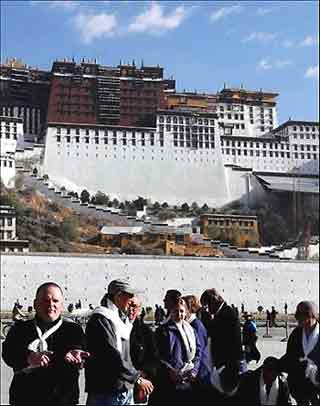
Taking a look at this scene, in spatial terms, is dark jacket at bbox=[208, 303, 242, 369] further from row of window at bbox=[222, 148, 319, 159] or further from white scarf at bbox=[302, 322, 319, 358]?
row of window at bbox=[222, 148, 319, 159]

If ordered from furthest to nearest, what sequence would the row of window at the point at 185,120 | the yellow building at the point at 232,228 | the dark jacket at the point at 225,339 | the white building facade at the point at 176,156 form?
the row of window at the point at 185,120 < the white building facade at the point at 176,156 < the yellow building at the point at 232,228 < the dark jacket at the point at 225,339

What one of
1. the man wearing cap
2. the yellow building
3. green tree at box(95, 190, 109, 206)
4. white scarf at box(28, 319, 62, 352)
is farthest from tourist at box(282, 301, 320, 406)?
green tree at box(95, 190, 109, 206)

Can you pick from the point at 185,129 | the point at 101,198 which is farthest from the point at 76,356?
the point at 185,129

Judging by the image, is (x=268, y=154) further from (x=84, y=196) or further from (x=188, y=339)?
(x=188, y=339)

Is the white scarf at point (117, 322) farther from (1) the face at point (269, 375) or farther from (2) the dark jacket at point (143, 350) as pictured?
(1) the face at point (269, 375)

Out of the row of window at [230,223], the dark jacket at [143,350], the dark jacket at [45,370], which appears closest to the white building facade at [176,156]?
the row of window at [230,223]

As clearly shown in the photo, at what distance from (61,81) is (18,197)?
5.67 metres

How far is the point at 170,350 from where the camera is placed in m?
2.88

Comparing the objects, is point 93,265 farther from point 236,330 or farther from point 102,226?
point 236,330

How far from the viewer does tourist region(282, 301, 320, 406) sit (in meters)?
3.11

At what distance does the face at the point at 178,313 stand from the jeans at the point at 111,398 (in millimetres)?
418

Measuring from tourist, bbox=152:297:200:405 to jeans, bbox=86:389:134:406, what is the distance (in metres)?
0.28

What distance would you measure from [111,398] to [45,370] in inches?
13.4

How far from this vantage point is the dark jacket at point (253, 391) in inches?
121
